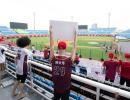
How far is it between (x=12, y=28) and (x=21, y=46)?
162 ft

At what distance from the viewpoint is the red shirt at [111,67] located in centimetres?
661

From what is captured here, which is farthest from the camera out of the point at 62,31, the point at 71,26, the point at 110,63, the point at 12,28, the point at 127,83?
the point at 12,28

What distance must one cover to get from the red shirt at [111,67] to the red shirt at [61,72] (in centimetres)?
356

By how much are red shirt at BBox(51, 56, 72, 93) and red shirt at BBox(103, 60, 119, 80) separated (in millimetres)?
3565

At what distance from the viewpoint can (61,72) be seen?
3.22 metres

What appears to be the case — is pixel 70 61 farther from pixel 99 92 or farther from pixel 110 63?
pixel 110 63

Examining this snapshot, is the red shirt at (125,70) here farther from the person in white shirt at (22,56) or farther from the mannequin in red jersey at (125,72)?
the person in white shirt at (22,56)

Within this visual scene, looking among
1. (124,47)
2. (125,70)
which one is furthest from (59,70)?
(124,47)

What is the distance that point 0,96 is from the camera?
17.2ft

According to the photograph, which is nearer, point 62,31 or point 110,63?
point 62,31

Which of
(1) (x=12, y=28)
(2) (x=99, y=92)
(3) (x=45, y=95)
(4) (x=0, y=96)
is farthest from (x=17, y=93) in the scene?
(1) (x=12, y=28)

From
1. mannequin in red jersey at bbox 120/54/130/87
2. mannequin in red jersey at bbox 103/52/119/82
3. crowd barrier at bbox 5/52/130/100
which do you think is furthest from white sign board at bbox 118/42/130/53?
crowd barrier at bbox 5/52/130/100

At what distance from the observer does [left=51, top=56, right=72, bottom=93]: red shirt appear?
316 cm

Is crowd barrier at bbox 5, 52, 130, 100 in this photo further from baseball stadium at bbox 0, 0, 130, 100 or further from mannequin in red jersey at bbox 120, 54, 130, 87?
mannequin in red jersey at bbox 120, 54, 130, 87
